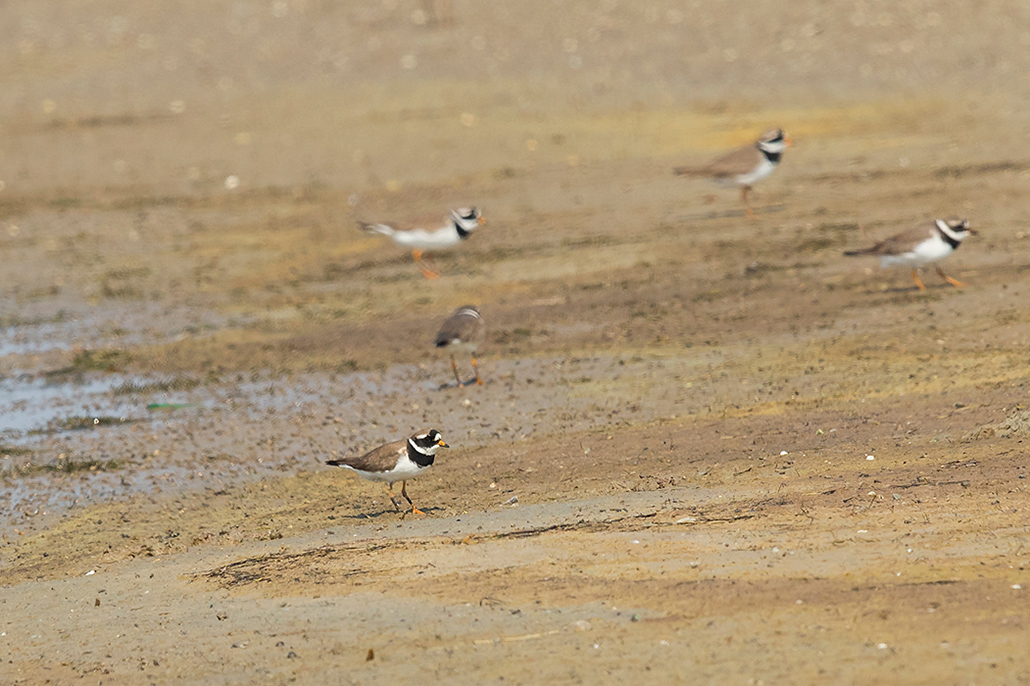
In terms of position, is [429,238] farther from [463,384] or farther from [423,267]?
[463,384]

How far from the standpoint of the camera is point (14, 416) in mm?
12430

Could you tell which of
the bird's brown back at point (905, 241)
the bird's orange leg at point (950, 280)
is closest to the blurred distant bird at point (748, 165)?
the bird's brown back at point (905, 241)

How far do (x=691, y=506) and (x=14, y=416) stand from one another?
751 cm

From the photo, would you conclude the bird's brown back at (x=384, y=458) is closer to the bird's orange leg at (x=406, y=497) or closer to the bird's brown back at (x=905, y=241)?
the bird's orange leg at (x=406, y=497)

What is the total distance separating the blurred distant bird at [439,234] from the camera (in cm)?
1576

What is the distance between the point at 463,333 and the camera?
11938mm

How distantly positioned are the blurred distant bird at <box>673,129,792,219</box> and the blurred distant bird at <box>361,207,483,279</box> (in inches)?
136

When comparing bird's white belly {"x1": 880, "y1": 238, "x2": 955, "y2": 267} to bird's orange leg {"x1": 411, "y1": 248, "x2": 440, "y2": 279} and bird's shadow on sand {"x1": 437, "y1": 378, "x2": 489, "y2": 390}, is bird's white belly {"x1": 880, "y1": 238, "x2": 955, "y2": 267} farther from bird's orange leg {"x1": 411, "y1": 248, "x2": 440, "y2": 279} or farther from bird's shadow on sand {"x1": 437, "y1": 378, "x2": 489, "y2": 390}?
bird's orange leg {"x1": 411, "y1": 248, "x2": 440, "y2": 279}

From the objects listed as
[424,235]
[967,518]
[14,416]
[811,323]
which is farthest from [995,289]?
[14,416]

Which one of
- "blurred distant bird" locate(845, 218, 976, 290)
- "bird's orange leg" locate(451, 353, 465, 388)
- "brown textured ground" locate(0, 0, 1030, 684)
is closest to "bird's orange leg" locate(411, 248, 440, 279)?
"brown textured ground" locate(0, 0, 1030, 684)

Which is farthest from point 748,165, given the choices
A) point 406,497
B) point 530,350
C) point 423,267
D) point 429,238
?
point 406,497

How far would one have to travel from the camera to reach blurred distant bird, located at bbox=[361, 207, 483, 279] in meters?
15.8

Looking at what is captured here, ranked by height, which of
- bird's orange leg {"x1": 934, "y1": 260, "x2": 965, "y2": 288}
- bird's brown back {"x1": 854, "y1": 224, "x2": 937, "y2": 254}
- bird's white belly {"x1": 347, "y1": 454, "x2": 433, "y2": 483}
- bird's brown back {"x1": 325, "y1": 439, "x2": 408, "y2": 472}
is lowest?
bird's white belly {"x1": 347, "y1": 454, "x2": 433, "y2": 483}

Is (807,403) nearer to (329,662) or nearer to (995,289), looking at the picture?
(995,289)
